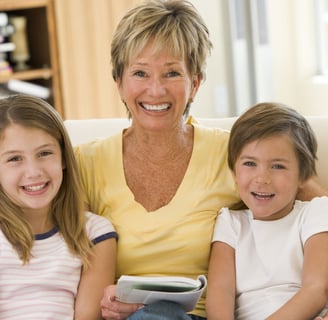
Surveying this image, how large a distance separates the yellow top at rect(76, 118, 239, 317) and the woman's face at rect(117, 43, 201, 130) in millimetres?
112

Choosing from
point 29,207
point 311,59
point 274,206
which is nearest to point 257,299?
point 274,206

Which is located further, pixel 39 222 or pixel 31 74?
pixel 31 74

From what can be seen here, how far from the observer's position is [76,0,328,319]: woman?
6.45 feet

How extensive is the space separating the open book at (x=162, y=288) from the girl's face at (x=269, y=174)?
0.97ft

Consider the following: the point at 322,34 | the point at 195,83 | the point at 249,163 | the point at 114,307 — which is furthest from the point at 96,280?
the point at 322,34

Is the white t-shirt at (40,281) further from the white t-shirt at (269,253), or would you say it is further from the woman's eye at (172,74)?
the woman's eye at (172,74)

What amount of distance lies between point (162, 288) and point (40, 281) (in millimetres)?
337

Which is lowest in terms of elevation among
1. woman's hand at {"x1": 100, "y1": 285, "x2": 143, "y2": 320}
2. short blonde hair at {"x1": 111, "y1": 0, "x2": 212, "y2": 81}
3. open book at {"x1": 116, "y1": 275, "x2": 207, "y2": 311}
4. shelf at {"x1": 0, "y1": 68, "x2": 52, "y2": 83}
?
woman's hand at {"x1": 100, "y1": 285, "x2": 143, "y2": 320}

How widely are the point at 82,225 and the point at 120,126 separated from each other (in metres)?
0.45

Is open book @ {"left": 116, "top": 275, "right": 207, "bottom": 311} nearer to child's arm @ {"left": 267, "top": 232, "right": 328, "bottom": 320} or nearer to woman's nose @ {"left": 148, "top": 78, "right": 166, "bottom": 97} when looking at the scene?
child's arm @ {"left": 267, "top": 232, "right": 328, "bottom": 320}

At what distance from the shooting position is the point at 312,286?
5.86 ft

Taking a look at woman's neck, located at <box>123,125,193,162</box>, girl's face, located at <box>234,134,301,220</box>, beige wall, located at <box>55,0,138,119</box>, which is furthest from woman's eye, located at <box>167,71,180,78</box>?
beige wall, located at <box>55,0,138,119</box>

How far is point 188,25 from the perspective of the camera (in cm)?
202

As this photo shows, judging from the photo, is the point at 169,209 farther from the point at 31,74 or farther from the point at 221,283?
the point at 31,74
